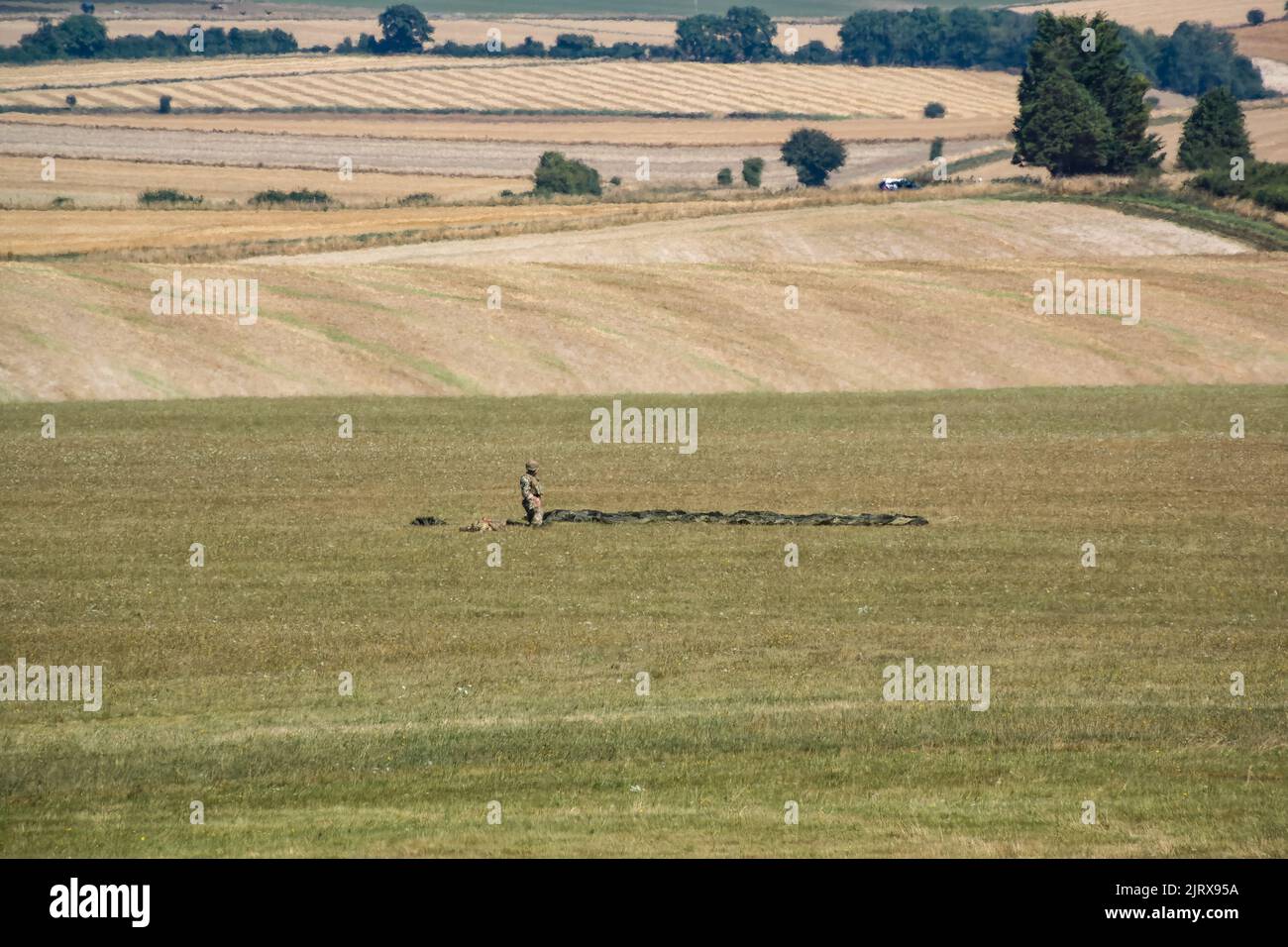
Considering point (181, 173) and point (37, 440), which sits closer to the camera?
point (37, 440)

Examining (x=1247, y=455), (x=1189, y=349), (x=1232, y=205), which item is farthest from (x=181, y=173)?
(x=1247, y=455)

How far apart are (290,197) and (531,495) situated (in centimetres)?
8400

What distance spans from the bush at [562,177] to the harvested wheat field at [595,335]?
184 feet

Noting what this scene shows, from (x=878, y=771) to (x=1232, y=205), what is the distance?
3445 inches

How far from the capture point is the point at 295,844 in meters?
15.7

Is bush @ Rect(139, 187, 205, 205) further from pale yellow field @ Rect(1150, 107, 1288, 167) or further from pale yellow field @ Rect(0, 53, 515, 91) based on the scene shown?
pale yellow field @ Rect(1150, 107, 1288, 167)

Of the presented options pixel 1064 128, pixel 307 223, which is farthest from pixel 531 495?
pixel 1064 128

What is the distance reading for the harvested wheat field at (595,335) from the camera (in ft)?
183

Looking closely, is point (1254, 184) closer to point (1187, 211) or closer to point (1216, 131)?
point (1187, 211)

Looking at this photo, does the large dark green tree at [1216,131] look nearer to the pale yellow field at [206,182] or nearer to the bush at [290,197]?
the pale yellow field at [206,182]

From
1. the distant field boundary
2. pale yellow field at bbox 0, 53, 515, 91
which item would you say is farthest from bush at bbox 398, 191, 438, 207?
pale yellow field at bbox 0, 53, 515, 91

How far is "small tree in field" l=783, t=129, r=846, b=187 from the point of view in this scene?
5699 inches
